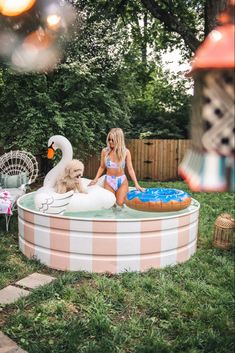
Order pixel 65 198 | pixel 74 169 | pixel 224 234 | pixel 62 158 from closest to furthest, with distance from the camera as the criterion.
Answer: pixel 65 198 → pixel 74 169 → pixel 62 158 → pixel 224 234

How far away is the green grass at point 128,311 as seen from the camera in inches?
113

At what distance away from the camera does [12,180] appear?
707cm

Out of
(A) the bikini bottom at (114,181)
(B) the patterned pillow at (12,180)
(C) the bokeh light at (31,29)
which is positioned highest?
(C) the bokeh light at (31,29)

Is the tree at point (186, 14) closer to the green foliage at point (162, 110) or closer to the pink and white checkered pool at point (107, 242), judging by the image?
the pink and white checkered pool at point (107, 242)

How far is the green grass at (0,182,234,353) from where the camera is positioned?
287 centimetres

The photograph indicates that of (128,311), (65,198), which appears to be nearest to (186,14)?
(65,198)

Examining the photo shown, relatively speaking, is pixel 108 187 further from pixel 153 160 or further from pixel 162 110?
pixel 162 110

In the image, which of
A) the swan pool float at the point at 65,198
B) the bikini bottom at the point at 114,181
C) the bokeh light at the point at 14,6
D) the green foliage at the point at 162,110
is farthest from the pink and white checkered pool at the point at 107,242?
the green foliage at the point at 162,110

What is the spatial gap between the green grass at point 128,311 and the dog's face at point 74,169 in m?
1.14

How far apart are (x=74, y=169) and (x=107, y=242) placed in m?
0.97

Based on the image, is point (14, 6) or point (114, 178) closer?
point (14, 6)

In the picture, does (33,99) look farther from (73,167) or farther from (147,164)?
(73,167)

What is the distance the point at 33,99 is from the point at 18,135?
1.07 m

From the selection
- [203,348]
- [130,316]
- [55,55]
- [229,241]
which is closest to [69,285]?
[130,316]
